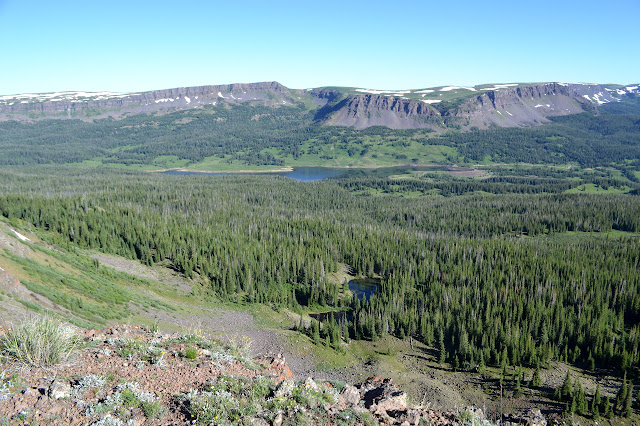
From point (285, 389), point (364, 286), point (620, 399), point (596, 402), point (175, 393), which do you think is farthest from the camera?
point (364, 286)

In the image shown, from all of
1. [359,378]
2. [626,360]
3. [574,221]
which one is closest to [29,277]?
[359,378]

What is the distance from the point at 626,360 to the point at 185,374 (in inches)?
2691

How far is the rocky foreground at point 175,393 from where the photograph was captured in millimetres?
19094

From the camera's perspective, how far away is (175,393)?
72.8 feet

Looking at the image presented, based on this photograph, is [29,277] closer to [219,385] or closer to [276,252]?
[219,385]

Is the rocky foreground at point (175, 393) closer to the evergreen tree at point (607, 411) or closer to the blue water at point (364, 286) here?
the evergreen tree at point (607, 411)

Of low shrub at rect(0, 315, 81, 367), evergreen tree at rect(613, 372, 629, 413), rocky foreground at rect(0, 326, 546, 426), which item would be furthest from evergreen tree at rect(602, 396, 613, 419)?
low shrub at rect(0, 315, 81, 367)

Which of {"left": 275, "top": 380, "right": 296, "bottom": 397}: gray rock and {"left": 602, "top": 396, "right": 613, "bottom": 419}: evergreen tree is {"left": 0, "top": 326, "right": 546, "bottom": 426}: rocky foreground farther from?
{"left": 602, "top": 396, "right": 613, "bottom": 419}: evergreen tree

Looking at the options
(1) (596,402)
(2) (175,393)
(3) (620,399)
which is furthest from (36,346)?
(3) (620,399)

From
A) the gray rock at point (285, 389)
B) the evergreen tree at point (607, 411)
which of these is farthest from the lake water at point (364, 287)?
the gray rock at point (285, 389)

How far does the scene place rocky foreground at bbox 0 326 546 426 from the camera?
19.1 meters

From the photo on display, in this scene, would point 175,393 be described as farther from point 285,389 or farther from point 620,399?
point 620,399

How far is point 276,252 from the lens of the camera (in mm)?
117312

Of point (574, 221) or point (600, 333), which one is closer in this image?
point (600, 333)
